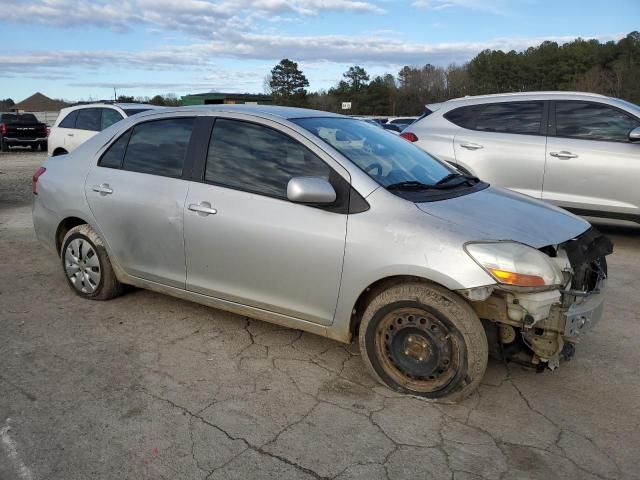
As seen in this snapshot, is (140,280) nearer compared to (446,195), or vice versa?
(446,195)

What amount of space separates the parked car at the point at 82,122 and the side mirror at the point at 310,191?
8443 mm

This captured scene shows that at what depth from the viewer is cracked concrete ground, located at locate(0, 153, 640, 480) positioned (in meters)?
2.70

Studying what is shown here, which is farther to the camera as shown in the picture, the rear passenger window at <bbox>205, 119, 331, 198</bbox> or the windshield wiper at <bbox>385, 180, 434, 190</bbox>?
the rear passenger window at <bbox>205, 119, 331, 198</bbox>

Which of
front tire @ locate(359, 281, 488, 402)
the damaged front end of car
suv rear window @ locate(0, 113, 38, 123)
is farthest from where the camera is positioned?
suv rear window @ locate(0, 113, 38, 123)

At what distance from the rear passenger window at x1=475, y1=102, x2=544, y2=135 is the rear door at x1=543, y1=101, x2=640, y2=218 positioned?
211mm

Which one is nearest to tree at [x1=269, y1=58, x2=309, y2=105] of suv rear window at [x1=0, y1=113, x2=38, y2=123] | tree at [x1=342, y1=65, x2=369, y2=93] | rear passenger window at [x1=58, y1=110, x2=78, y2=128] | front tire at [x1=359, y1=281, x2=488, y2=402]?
tree at [x1=342, y1=65, x2=369, y2=93]

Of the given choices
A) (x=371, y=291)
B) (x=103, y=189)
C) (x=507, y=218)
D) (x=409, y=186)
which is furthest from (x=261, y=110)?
(x=507, y=218)

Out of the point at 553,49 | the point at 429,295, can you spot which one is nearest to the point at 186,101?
the point at 429,295

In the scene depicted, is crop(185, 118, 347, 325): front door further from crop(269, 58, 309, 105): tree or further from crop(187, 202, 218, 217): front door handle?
crop(269, 58, 309, 105): tree

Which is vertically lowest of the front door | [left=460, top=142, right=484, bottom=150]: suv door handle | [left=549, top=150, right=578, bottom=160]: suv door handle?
the front door

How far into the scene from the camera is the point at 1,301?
4.88 m

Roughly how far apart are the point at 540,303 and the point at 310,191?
4.67 ft

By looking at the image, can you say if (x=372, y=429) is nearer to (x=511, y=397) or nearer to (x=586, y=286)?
(x=511, y=397)

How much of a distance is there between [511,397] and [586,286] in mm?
823
